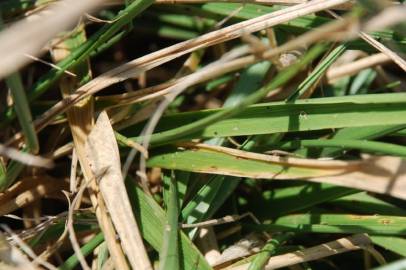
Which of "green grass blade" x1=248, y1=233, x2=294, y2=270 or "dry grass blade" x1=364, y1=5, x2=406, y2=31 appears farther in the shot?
"green grass blade" x1=248, y1=233, x2=294, y2=270

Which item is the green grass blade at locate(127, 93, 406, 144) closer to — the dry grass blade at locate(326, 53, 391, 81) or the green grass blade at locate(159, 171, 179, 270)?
the green grass blade at locate(159, 171, 179, 270)

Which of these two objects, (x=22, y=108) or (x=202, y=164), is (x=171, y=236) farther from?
(x=22, y=108)

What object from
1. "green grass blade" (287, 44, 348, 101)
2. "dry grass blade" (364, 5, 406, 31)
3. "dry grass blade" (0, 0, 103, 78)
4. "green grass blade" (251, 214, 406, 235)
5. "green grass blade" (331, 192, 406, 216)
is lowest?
"green grass blade" (331, 192, 406, 216)

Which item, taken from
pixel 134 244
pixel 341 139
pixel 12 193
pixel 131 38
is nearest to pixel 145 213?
pixel 134 244

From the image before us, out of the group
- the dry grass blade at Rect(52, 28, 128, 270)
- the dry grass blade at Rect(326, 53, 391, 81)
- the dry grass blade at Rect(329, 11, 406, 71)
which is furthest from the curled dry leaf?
the dry grass blade at Rect(326, 53, 391, 81)

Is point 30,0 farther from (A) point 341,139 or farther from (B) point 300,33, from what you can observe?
(A) point 341,139

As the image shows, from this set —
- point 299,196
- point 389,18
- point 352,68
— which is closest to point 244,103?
point 389,18

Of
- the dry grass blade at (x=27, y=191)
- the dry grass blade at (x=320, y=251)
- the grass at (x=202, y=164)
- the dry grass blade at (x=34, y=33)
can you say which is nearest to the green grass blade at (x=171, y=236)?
the grass at (x=202, y=164)

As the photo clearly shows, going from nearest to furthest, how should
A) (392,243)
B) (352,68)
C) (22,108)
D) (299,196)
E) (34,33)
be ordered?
1. (34,33)
2. (22,108)
3. (392,243)
4. (299,196)
5. (352,68)

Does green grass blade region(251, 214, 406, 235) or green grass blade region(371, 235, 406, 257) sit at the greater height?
green grass blade region(251, 214, 406, 235)
